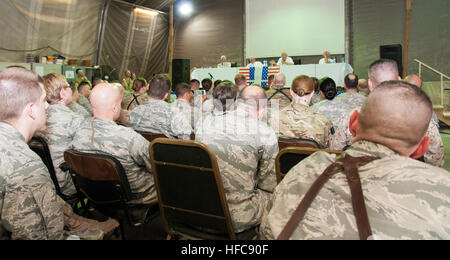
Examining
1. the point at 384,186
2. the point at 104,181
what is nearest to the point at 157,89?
the point at 104,181

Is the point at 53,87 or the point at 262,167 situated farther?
the point at 53,87

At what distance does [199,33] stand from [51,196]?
43.8 feet

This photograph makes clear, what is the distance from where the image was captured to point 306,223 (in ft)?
2.76

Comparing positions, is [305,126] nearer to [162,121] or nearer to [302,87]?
[302,87]

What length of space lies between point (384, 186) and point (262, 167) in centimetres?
112

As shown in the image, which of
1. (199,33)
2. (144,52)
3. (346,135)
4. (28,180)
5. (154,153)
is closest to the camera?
(28,180)

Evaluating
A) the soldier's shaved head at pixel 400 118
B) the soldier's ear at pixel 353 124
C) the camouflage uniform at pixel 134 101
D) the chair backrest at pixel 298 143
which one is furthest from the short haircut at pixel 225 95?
the camouflage uniform at pixel 134 101

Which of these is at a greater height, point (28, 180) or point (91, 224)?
point (28, 180)

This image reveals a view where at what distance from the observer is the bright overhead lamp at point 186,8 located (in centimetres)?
1366

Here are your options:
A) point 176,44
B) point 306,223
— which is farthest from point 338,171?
point 176,44

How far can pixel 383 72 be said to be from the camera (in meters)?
2.64

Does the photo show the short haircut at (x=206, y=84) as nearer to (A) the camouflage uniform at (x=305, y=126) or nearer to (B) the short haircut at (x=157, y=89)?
(B) the short haircut at (x=157, y=89)

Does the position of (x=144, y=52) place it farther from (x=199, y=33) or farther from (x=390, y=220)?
(x=390, y=220)

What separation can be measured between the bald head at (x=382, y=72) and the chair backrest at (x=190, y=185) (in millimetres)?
→ 1749
